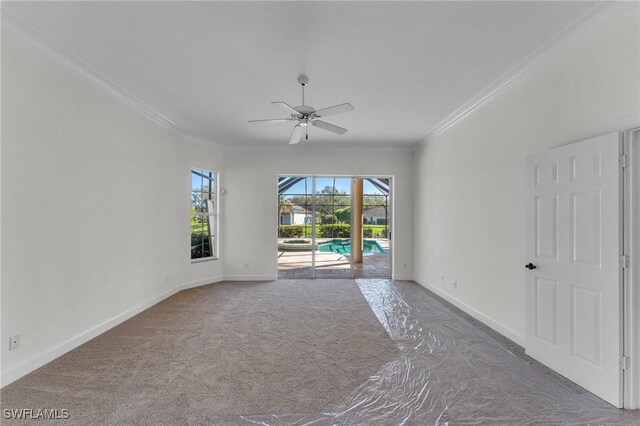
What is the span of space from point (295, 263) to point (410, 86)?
5.03 m

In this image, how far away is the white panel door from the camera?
217cm

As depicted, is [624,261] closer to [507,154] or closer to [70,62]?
[507,154]

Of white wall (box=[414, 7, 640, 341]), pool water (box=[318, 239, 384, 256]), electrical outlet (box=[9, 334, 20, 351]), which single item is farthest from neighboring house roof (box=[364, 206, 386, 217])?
electrical outlet (box=[9, 334, 20, 351])

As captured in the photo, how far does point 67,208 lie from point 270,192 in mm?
3799

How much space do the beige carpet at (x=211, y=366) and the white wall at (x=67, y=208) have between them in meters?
0.38

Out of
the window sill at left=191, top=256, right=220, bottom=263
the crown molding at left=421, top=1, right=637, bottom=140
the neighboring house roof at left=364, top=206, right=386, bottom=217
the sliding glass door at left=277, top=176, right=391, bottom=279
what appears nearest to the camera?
the crown molding at left=421, top=1, right=637, bottom=140

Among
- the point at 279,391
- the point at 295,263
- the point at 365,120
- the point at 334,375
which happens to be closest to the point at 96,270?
the point at 279,391

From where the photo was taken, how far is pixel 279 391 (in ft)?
7.77

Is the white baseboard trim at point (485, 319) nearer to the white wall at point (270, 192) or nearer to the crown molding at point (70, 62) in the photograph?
the white wall at point (270, 192)

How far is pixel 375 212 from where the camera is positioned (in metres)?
7.44

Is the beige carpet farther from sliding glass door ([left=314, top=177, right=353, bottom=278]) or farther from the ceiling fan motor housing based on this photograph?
the ceiling fan motor housing

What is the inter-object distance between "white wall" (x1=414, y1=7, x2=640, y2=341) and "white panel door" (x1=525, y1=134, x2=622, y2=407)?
27 cm

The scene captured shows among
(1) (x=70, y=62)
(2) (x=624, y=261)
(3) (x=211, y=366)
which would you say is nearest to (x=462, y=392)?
(2) (x=624, y=261)

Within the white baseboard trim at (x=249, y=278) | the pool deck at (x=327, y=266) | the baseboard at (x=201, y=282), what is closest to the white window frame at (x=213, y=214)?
the baseboard at (x=201, y=282)
